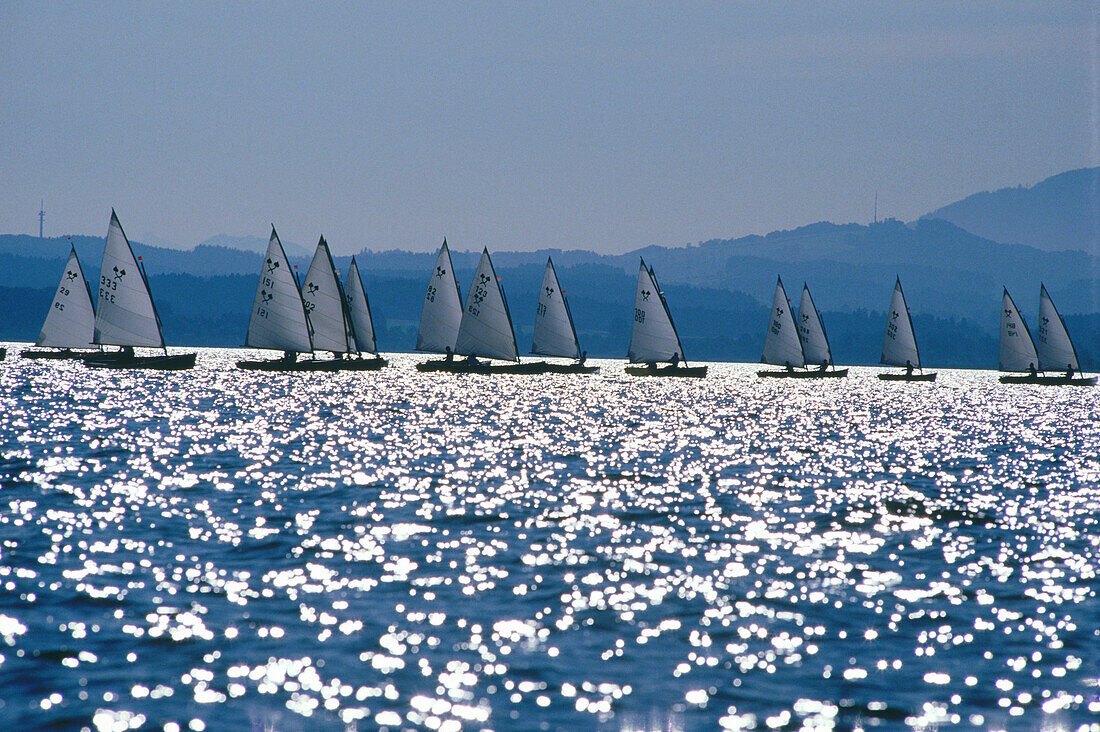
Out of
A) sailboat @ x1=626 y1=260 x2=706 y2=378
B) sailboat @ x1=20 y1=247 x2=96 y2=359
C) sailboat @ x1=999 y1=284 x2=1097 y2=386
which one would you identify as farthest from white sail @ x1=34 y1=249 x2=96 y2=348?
sailboat @ x1=999 y1=284 x2=1097 y2=386

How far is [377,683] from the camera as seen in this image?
14312mm

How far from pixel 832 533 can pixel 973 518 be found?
5966mm

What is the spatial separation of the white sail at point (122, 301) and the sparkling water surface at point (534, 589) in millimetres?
50395

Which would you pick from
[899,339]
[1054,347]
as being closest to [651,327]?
[899,339]

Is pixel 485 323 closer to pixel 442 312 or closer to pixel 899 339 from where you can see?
pixel 442 312

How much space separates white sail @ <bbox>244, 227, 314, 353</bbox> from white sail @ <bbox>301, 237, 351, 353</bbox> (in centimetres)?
357

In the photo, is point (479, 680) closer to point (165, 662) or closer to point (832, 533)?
point (165, 662)

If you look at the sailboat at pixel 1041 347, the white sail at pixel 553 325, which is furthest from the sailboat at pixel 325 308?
the sailboat at pixel 1041 347

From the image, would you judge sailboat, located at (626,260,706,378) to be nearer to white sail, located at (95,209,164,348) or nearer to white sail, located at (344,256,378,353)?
white sail, located at (344,256,378,353)

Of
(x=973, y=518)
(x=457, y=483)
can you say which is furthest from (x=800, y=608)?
(x=457, y=483)

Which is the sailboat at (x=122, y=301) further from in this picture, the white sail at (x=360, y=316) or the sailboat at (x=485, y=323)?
the sailboat at (x=485, y=323)

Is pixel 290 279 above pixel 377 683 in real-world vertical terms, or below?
above

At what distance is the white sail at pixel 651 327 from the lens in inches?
4437

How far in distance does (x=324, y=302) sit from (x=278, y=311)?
22.2 feet
